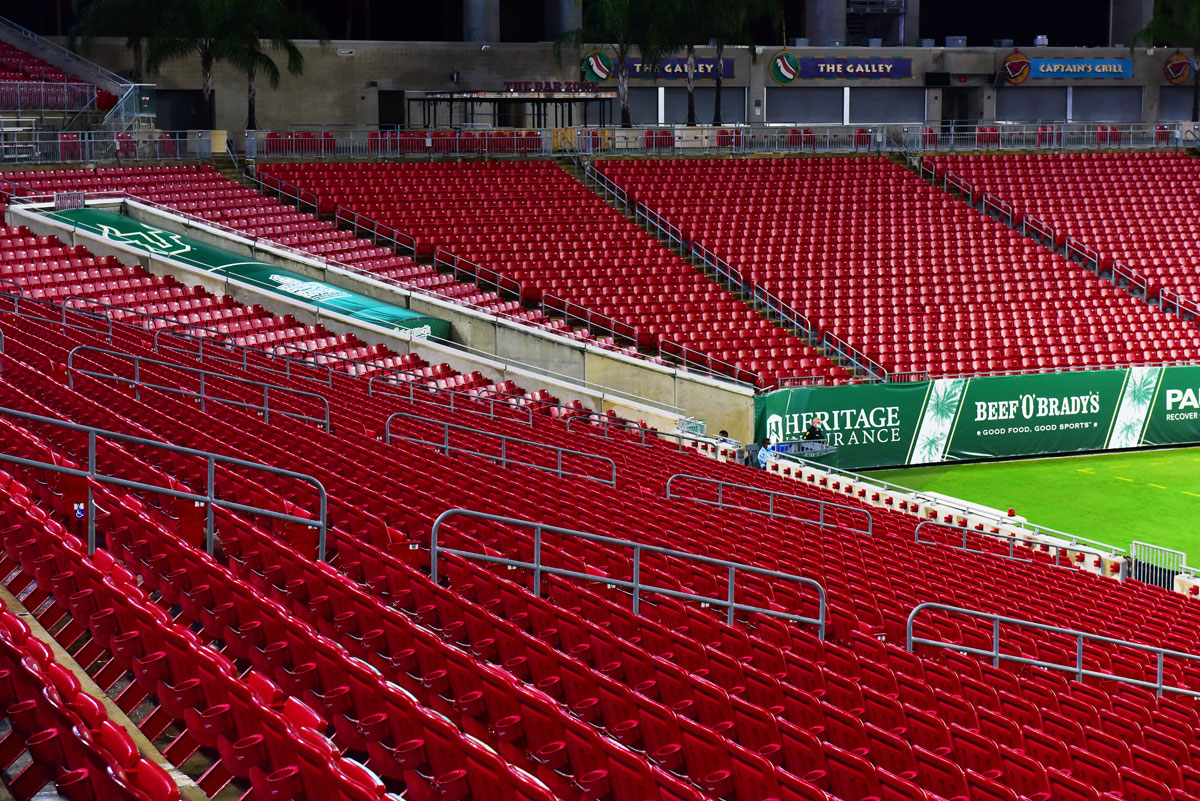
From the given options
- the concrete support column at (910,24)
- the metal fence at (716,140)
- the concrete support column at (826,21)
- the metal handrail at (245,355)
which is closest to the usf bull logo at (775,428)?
the metal handrail at (245,355)

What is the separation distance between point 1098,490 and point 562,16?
87.2ft

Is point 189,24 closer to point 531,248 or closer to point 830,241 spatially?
point 531,248

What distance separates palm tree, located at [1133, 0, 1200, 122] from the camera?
160ft

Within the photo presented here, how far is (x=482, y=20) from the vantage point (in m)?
45.6

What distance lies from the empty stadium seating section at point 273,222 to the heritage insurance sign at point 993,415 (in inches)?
197

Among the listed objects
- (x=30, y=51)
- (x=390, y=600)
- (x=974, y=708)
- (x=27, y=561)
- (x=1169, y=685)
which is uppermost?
(x=30, y=51)

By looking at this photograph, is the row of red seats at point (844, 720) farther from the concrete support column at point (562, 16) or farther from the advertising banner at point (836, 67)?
the advertising banner at point (836, 67)

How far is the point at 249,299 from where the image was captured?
1091 inches

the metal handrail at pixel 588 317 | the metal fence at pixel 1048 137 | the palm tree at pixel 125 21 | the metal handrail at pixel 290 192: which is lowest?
the metal handrail at pixel 588 317

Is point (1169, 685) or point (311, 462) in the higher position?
point (311, 462)

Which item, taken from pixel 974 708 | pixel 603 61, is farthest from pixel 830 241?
pixel 974 708

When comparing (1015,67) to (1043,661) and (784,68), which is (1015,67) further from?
(1043,661)

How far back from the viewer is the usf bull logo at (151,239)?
28.5 m

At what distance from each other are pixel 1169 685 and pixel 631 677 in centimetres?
633
